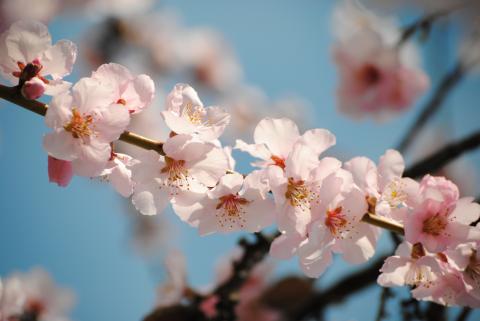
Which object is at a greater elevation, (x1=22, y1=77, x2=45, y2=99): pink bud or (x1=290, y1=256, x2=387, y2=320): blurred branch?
(x1=22, y1=77, x2=45, y2=99): pink bud

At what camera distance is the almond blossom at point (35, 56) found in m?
0.64

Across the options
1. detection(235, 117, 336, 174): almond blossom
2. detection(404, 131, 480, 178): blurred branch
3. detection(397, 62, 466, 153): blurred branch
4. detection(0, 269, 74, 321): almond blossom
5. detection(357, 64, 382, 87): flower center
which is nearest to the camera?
detection(235, 117, 336, 174): almond blossom

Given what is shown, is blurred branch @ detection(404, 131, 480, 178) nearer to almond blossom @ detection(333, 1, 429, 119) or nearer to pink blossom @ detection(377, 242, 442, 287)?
almond blossom @ detection(333, 1, 429, 119)

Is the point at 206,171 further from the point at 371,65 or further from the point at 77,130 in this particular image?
the point at 371,65

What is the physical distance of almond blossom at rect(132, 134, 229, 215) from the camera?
0.65 m

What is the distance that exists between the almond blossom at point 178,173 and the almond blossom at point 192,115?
0.02 m

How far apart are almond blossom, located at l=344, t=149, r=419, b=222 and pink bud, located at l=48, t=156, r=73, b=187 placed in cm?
45

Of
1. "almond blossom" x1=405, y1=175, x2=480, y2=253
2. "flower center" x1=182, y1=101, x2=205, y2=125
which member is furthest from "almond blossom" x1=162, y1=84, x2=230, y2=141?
"almond blossom" x1=405, y1=175, x2=480, y2=253

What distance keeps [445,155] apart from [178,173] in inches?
36.3

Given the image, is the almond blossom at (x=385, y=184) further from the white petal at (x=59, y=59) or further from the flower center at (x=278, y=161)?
the white petal at (x=59, y=59)

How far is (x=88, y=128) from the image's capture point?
2.06ft

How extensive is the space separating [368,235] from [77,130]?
496mm

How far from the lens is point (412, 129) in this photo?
1.53 meters

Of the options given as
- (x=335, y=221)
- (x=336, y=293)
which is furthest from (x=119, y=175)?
(x=336, y=293)
